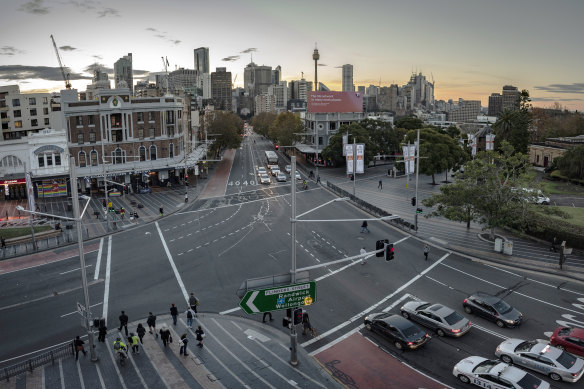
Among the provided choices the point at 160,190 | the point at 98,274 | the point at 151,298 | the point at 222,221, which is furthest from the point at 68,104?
the point at 151,298

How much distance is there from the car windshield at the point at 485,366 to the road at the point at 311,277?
1.24m

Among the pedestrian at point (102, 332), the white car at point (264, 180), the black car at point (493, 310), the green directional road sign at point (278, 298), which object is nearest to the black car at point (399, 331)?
the black car at point (493, 310)

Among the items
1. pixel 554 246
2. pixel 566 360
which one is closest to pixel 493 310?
pixel 566 360

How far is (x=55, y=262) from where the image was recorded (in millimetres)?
37438

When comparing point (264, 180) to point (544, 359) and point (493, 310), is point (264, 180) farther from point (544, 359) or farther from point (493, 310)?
point (544, 359)

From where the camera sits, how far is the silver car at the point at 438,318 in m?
23.9

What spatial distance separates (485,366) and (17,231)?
44784 millimetres

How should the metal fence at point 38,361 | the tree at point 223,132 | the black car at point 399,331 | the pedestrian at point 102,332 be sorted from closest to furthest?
the metal fence at point 38,361 → the black car at point 399,331 → the pedestrian at point 102,332 → the tree at point 223,132

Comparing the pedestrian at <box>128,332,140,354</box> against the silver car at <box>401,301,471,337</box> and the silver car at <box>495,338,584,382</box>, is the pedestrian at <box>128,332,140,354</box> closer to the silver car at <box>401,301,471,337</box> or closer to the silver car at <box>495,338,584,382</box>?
the silver car at <box>401,301,471,337</box>

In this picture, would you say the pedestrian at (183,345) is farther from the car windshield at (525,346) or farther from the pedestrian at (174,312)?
the car windshield at (525,346)

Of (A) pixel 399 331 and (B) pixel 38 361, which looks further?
(A) pixel 399 331

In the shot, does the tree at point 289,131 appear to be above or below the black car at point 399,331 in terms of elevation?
above

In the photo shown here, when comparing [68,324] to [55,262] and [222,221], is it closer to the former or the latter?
[55,262]

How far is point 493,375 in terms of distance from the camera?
18969 millimetres
